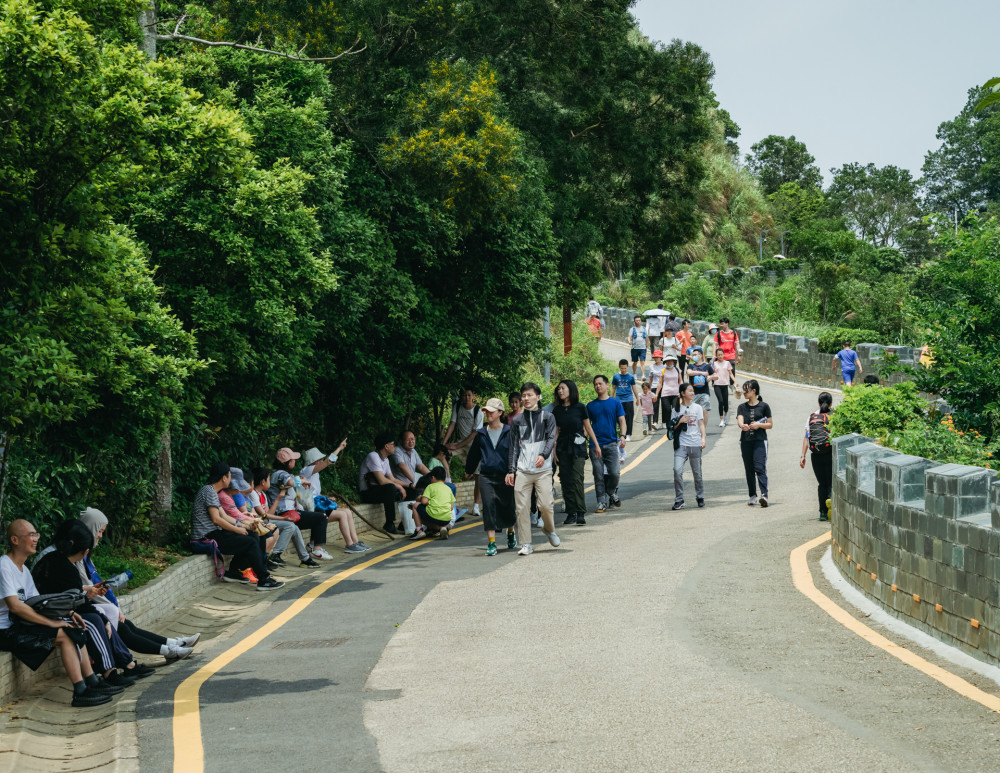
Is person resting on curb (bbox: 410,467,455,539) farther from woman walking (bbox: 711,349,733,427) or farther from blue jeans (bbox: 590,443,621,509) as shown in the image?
woman walking (bbox: 711,349,733,427)

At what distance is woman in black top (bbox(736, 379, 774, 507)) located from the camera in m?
16.6

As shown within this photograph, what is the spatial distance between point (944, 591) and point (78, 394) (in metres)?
6.53

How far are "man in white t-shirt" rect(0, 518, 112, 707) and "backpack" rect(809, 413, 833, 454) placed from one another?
947 centimetres

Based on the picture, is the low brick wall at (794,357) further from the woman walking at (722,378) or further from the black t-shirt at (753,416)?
the black t-shirt at (753,416)

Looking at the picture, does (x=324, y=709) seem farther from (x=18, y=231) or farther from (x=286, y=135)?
(x=286, y=135)

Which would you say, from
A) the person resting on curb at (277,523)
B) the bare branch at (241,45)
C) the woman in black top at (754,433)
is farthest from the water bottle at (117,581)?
the woman in black top at (754,433)

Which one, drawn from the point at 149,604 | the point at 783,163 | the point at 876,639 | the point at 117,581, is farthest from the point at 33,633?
the point at 783,163

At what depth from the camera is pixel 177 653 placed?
32.1 ft

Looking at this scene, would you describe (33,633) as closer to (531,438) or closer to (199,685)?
(199,685)

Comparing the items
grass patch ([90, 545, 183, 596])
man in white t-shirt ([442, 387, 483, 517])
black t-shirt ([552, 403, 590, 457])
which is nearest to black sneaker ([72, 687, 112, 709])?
grass patch ([90, 545, 183, 596])

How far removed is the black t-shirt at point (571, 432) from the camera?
628 inches

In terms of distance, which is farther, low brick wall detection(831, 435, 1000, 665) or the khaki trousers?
the khaki trousers

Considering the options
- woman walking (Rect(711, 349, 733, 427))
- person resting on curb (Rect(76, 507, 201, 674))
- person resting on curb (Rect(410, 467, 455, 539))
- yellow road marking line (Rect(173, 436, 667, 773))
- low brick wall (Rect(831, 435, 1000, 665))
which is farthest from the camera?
woman walking (Rect(711, 349, 733, 427))

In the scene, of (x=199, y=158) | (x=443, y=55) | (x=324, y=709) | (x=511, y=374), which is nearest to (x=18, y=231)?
(x=199, y=158)
